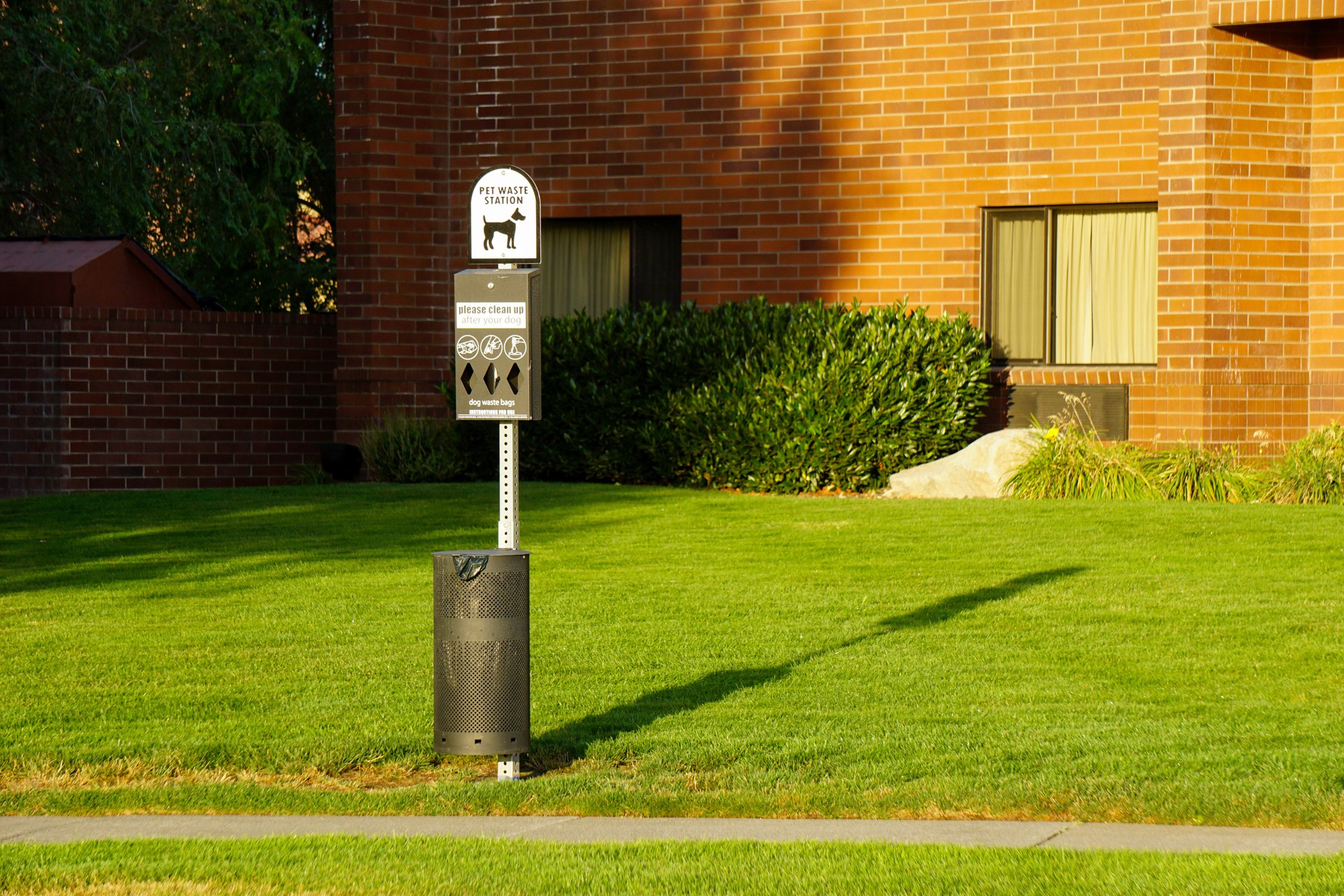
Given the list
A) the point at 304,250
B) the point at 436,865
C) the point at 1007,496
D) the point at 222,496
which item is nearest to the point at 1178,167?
the point at 1007,496

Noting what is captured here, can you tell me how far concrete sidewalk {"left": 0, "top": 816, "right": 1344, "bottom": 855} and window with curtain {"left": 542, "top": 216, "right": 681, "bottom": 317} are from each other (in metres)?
14.0

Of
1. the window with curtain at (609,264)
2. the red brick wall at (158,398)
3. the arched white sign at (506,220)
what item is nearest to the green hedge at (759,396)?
the window with curtain at (609,264)

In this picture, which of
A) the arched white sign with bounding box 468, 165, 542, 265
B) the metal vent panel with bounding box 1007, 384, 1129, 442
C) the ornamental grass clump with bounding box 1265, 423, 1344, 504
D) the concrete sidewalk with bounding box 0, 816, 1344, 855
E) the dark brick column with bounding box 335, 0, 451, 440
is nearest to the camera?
the concrete sidewalk with bounding box 0, 816, 1344, 855

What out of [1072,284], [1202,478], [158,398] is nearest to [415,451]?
[158,398]

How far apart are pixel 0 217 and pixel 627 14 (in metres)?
9.35

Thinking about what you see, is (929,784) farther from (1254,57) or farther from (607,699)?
(1254,57)

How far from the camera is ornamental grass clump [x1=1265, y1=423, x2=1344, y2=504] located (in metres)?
16.1

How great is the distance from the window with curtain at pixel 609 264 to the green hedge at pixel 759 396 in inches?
64.7

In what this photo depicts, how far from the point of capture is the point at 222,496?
17125 millimetres

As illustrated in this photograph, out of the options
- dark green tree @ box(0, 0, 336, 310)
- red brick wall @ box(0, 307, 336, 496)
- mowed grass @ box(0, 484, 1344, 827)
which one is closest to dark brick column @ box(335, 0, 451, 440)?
red brick wall @ box(0, 307, 336, 496)

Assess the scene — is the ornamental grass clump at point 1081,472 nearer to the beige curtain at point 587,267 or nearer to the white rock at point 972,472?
the white rock at point 972,472

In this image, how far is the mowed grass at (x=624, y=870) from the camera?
5.43 m

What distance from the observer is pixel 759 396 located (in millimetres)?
17625

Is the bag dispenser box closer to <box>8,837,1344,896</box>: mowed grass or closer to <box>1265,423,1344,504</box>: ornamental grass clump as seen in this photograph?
<box>8,837,1344,896</box>: mowed grass
